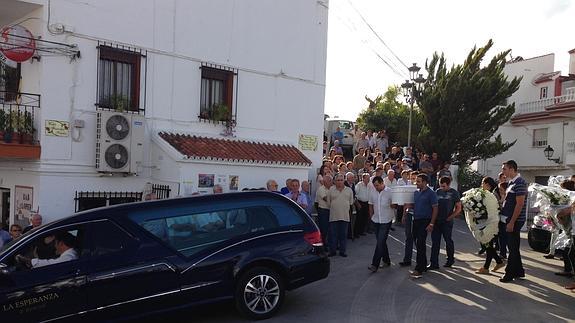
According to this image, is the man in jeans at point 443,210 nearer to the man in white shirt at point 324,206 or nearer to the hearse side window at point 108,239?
the man in white shirt at point 324,206

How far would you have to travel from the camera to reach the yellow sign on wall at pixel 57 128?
10336 mm

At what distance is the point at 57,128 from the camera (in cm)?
1043

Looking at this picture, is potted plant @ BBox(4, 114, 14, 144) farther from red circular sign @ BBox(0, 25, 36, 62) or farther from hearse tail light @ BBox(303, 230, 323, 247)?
hearse tail light @ BBox(303, 230, 323, 247)

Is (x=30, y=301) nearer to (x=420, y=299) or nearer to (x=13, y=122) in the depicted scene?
(x=420, y=299)

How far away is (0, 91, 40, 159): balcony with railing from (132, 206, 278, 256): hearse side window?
526 cm

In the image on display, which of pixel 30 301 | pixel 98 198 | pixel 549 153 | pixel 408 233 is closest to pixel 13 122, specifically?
pixel 98 198

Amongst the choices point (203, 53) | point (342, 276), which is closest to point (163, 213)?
point (342, 276)

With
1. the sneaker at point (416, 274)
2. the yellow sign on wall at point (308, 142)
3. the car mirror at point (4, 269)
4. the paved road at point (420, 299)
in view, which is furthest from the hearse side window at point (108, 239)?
the yellow sign on wall at point (308, 142)

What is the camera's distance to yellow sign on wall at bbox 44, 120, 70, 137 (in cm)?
1034

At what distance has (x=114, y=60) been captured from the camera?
37.1 ft

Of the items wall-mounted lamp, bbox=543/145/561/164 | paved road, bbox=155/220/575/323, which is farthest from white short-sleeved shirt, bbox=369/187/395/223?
wall-mounted lamp, bbox=543/145/561/164

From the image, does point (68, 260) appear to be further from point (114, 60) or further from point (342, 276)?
point (114, 60)

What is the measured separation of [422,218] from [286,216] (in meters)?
3.20

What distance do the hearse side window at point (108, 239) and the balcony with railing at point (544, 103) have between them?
27.6 m
